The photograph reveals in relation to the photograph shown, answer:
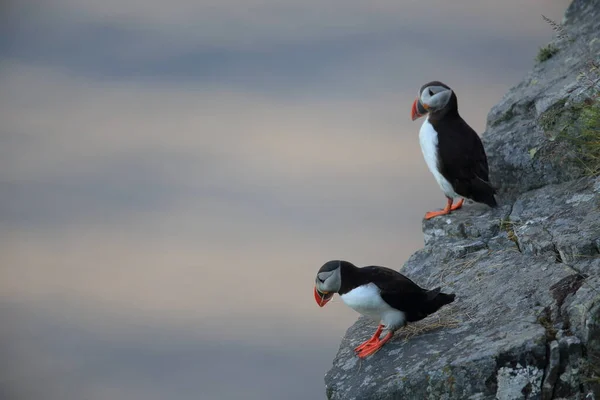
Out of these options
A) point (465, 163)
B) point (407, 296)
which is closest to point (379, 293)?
point (407, 296)

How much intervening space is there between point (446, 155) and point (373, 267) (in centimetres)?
268

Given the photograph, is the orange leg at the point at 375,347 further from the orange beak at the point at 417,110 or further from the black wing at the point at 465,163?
the orange beak at the point at 417,110

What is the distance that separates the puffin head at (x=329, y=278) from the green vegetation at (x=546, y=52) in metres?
5.74

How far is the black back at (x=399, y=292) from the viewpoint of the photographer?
6.87m

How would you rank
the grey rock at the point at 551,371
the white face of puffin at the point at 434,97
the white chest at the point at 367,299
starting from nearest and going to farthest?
the grey rock at the point at 551,371 < the white chest at the point at 367,299 < the white face of puffin at the point at 434,97

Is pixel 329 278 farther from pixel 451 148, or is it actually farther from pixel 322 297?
pixel 451 148

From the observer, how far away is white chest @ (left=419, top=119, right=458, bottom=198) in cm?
943

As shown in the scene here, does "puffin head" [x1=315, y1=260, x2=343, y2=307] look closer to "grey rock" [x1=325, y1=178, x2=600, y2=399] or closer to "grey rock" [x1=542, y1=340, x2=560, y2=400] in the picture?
"grey rock" [x1=325, y1=178, x2=600, y2=399]

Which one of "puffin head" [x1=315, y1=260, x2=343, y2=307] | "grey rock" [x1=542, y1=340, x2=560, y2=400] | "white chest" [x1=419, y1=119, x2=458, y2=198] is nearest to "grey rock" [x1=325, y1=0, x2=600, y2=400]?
"grey rock" [x1=542, y1=340, x2=560, y2=400]

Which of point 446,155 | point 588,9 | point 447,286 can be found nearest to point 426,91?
point 446,155

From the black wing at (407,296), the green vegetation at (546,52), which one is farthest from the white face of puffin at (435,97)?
the black wing at (407,296)

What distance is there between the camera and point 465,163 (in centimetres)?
922

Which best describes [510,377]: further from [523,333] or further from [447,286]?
[447,286]

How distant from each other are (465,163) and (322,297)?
3.01 meters
